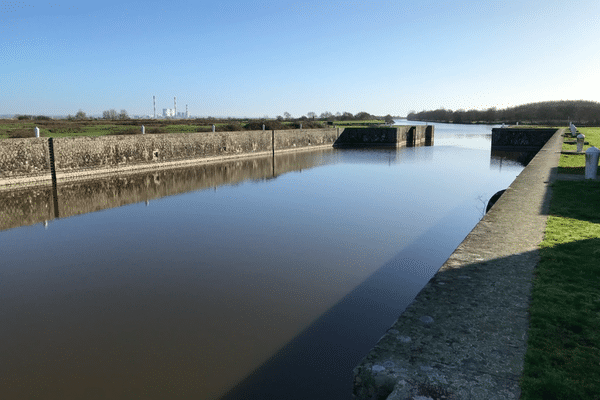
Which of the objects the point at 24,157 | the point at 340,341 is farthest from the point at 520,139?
the point at 340,341

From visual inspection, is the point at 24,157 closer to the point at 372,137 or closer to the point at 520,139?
the point at 372,137

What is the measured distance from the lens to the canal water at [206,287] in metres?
4.16

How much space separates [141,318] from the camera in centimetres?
524

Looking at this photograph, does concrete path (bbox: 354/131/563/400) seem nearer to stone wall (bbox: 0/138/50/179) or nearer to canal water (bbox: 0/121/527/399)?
canal water (bbox: 0/121/527/399)

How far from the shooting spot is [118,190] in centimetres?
1462

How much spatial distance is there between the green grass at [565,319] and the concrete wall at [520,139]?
3345cm

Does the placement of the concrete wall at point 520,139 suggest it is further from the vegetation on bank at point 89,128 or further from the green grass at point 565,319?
the green grass at point 565,319

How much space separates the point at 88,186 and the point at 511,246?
559 inches

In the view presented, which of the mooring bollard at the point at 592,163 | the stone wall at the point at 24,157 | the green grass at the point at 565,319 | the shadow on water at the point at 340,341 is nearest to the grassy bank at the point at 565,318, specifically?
the green grass at the point at 565,319

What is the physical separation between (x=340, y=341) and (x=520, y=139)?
3691 cm

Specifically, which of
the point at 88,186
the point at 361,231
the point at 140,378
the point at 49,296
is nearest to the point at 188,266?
the point at 49,296

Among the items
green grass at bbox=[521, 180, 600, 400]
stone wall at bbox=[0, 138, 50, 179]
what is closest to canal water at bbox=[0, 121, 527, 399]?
stone wall at bbox=[0, 138, 50, 179]

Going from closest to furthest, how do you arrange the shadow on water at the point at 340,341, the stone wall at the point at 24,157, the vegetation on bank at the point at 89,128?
the shadow on water at the point at 340,341
the stone wall at the point at 24,157
the vegetation on bank at the point at 89,128

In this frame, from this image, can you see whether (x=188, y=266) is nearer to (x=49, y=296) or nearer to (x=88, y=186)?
(x=49, y=296)
